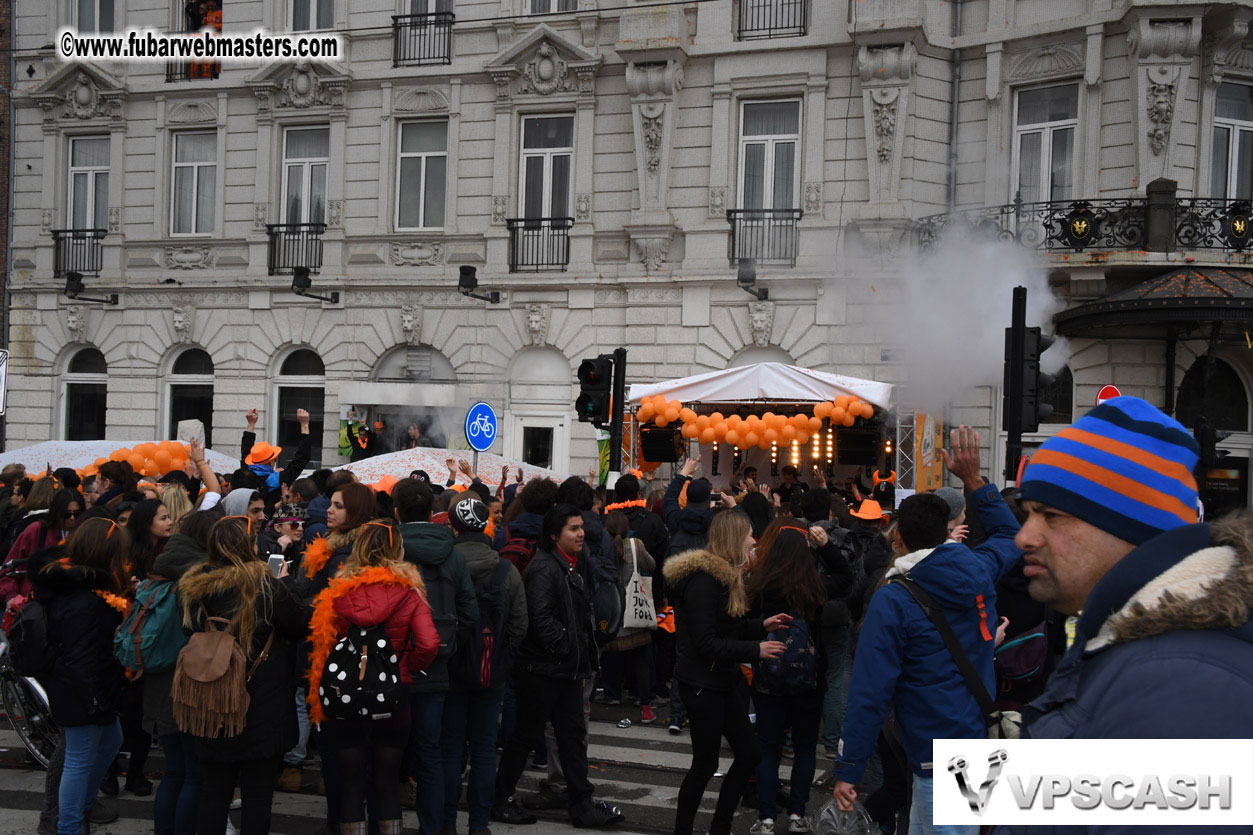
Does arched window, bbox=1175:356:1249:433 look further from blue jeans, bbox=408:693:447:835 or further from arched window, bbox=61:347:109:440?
arched window, bbox=61:347:109:440

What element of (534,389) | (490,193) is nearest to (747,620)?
(534,389)

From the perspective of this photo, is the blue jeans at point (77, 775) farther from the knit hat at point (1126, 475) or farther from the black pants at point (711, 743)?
the knit hat at point (1126, 475)

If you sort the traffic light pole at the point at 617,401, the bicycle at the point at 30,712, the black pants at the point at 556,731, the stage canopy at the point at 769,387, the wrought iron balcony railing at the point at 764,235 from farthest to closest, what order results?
the wrought iron balcony railing at the point at 764,235
the stage canopy at the point at 769,387
the traffic light pole at the point at 617,401
the bicycle at the point at 30,712
the black pants at the point at 556,731

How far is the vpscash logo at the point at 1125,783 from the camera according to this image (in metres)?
1.56

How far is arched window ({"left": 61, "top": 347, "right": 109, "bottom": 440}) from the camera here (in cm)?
2255

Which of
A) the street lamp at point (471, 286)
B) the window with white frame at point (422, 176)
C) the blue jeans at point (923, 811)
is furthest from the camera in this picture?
the window with white frame at point (422, 176)

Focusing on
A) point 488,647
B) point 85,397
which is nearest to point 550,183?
point 85,397

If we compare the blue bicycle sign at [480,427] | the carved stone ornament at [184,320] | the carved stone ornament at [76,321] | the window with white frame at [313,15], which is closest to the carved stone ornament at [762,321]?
the blue bicycle sign at [480,427]

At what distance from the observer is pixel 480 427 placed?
13.0m

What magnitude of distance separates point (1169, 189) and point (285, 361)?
643 inches

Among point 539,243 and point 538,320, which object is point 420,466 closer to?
point 538,320

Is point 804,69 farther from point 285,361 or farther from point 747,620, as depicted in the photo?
point 747,620

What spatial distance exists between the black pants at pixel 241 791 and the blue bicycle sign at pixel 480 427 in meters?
7.77

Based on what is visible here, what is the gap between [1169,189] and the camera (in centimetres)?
1569
